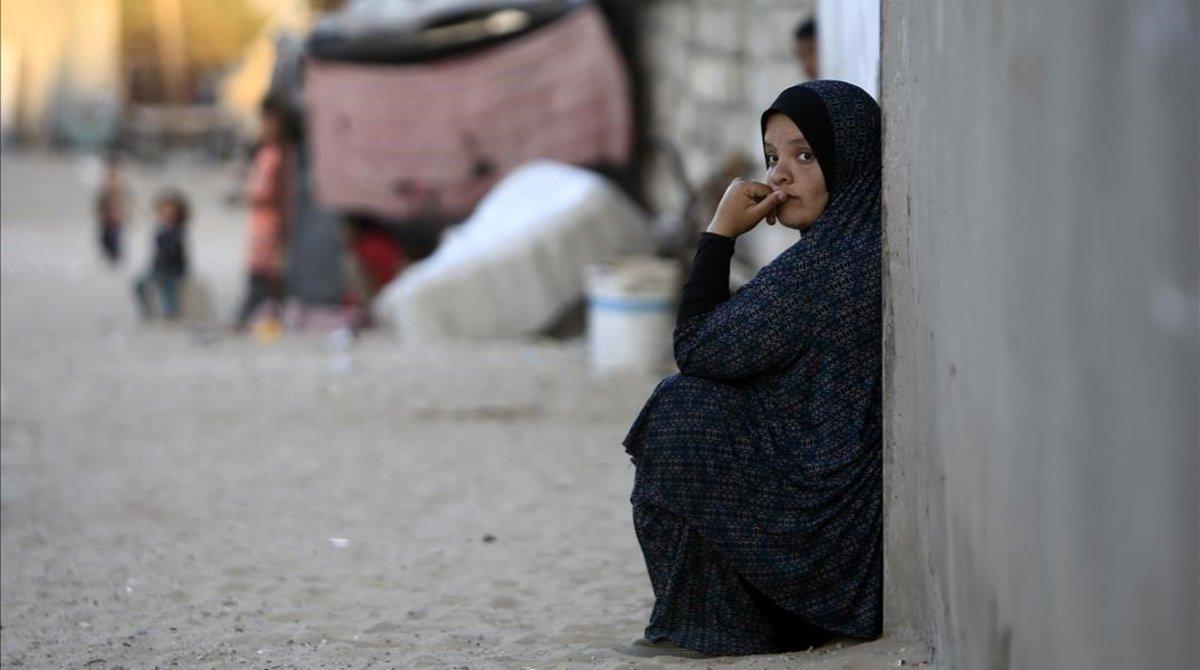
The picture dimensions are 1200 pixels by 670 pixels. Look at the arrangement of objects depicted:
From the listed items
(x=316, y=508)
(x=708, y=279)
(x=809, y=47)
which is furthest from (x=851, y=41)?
(x=316, y=508)

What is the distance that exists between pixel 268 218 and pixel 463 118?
1736 mm

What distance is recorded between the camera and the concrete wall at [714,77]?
8.00m

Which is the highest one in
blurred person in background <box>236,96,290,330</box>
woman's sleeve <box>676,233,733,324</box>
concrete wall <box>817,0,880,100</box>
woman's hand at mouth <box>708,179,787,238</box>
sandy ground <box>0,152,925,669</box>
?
concrete wall <box>817,0,880,100</box>

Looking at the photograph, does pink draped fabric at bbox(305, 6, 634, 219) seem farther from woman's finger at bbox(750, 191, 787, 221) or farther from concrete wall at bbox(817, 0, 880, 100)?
woman's finger at bbox(750, 191, 787, 221)

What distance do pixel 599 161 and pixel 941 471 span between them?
870 centimetres

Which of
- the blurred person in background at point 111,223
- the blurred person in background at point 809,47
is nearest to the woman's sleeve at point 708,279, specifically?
the blurred person in background at point 809,47

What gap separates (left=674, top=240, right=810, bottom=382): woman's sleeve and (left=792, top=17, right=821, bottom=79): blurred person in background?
291 centimetres

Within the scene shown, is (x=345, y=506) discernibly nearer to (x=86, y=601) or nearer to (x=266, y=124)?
(x=86, y=601)

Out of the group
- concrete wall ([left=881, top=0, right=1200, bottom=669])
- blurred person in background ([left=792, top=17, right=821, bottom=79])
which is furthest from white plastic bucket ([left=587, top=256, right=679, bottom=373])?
concrete wall ([left=881, top=0, right=1200, bottom=669])

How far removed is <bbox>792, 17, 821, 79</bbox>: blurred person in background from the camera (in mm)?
5773

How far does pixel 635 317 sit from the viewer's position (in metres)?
7.84

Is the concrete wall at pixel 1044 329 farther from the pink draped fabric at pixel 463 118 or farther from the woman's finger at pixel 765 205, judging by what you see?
the pink draped fabric at pixel 463 118

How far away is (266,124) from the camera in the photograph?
10055mm

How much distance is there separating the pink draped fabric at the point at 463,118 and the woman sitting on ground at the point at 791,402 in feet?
26.6
